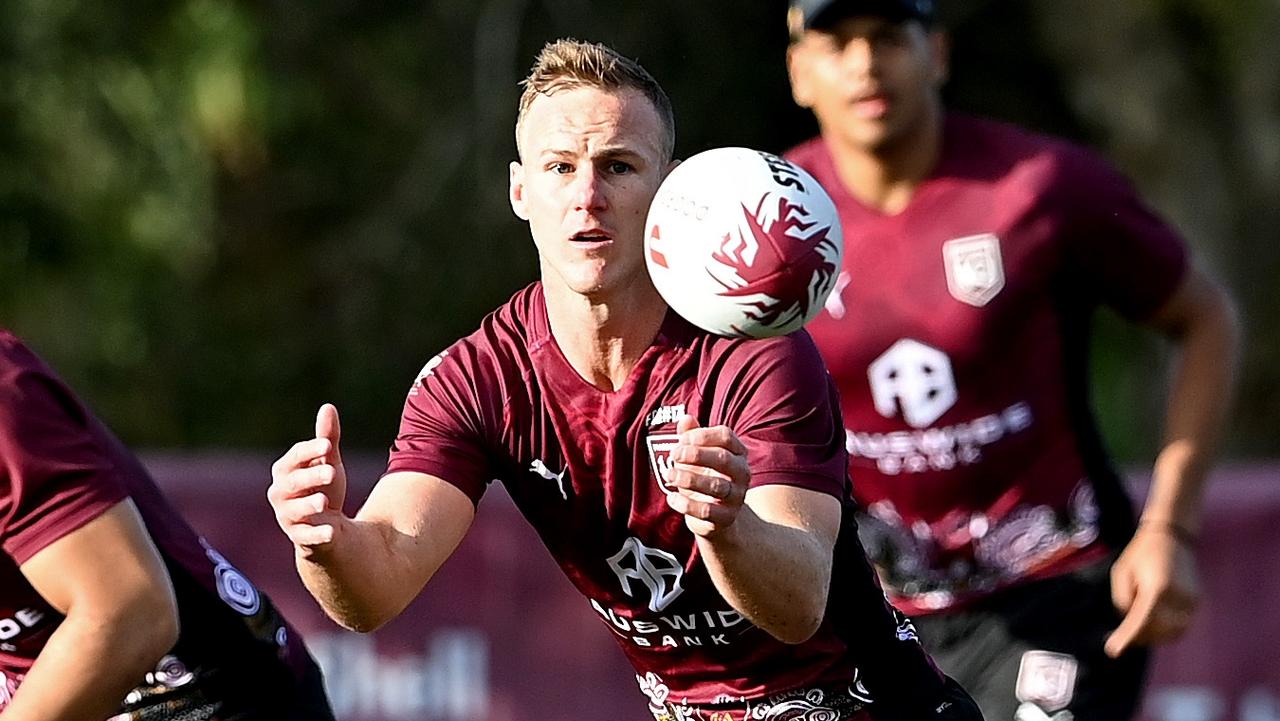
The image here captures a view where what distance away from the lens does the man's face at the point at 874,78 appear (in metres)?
5.58

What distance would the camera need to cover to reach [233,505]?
859 centimetres

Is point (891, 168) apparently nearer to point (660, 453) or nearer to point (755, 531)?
point (660, 453)

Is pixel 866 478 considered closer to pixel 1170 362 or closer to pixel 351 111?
pixel 1170 362

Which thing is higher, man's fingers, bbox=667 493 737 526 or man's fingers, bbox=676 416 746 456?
man's fingers, bbox=676 416 746 456

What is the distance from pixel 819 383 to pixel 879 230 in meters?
1.68

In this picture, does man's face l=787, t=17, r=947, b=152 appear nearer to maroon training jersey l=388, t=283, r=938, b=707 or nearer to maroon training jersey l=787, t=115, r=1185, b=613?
maroon training jersey l=787, t=115, r=1185, b=613

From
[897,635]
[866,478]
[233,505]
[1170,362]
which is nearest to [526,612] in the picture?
[233,505]

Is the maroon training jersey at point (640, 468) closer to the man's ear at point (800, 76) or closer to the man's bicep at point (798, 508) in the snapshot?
the man's bicep at point (798, 508)

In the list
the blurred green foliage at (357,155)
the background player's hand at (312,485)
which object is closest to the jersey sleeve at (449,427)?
the background player's hand at (312,485)

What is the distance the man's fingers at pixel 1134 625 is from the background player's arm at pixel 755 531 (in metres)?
1.70

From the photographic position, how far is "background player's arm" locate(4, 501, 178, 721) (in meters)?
3.93

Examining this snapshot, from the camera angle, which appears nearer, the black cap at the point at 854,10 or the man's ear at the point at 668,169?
the man's ear at the point at 668,169

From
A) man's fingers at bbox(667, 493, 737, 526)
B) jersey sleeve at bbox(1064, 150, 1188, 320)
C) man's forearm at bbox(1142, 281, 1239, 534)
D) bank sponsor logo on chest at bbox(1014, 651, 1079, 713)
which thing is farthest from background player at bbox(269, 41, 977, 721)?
jersey sleeve at bbox(1064, 150, 1188, 320)

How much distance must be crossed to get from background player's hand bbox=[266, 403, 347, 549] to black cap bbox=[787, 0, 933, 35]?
2.37 metres
